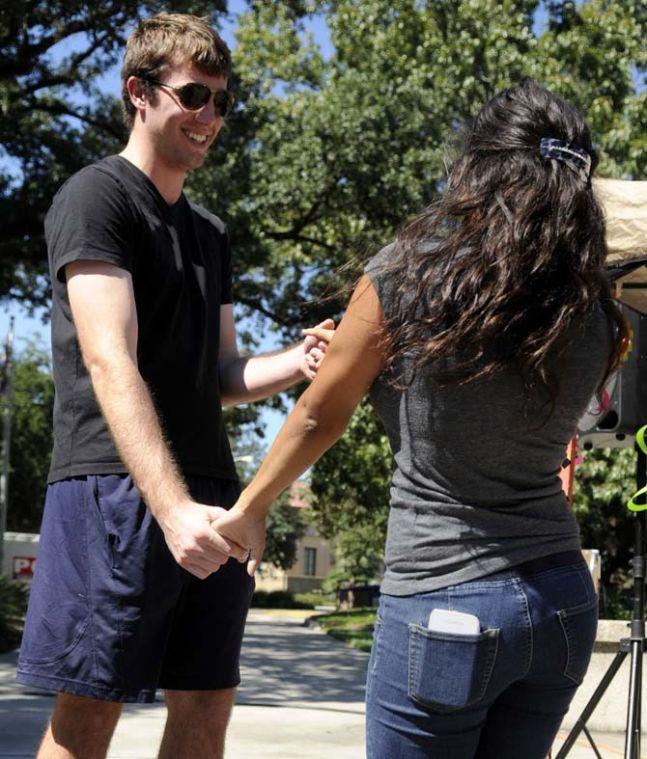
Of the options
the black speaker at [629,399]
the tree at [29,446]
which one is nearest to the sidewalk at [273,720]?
the black speaker at [629,399]

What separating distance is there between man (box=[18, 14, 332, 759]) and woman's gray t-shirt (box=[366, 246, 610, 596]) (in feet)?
1.48

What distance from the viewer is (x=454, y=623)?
1787mm

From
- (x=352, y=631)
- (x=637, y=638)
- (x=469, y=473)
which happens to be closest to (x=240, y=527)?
(x=469, y=473)

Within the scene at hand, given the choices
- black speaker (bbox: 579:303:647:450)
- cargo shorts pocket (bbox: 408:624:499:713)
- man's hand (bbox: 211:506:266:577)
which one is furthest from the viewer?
black speaker (bbox: 579:303:647:450)

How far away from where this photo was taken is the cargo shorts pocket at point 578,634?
1.87 metres

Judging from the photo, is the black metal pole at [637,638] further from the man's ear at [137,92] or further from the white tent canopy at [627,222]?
the man's ear at [137,92]

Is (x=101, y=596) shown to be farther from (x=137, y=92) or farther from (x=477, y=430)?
(x=137, y=92)

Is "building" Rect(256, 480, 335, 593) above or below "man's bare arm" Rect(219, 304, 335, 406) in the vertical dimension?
below

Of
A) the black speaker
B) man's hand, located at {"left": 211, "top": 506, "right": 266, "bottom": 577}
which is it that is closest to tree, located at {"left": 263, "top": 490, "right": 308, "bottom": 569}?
the black speaker

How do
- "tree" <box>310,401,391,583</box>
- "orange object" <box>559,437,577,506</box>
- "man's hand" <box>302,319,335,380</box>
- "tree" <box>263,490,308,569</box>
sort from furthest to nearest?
"tree" <box>263,490,308,569</box> → "tree" <box>310,401,391,583</box> → "orange object" <box>559,437,577,506</box> → "man's hand" <box>302,319,335,380</box>

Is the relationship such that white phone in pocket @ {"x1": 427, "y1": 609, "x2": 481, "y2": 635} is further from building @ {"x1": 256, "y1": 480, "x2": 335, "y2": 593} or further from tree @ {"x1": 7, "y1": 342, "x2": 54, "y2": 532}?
building @ {"x1": 256, "y1": 480, "x2": 335, "y2": 593}

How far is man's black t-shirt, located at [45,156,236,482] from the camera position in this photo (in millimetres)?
2377

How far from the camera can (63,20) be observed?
543 inches

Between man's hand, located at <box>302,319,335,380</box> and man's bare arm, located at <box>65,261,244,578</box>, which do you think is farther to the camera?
man's hand, located at <box>302,319,335,380</box>
